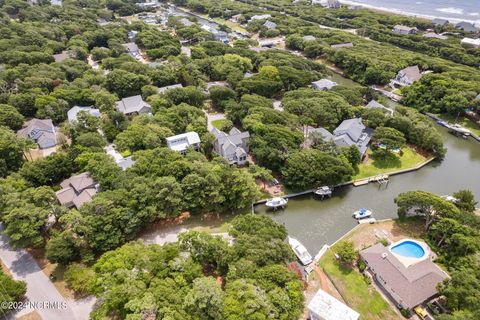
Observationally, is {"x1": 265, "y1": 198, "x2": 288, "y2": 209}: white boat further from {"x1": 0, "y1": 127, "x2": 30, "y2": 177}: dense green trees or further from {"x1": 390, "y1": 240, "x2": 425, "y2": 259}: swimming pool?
{"x1": 0, "y1": 127, "x2": 30, "y2": 177}: dense green trees

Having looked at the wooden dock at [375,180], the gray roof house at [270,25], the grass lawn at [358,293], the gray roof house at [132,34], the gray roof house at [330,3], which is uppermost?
the gray roof house at [330,3]

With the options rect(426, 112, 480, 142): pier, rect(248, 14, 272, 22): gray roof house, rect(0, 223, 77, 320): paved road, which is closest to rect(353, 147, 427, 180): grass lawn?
rect(426, 112, 480, 142): pier

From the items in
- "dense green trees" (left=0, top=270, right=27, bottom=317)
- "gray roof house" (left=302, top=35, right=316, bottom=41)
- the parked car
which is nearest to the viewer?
"dense green trees" (left=0, top=270, right=27, bottom=317)

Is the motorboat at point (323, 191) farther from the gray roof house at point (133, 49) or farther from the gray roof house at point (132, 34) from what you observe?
the gray roof house at point (132, 34)

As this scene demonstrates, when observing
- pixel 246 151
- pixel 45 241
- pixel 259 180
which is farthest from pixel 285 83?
pixel 45 241

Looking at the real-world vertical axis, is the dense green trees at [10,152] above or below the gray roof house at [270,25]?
below

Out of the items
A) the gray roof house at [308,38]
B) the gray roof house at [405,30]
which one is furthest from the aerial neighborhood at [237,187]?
the gray roof house at [405,30]

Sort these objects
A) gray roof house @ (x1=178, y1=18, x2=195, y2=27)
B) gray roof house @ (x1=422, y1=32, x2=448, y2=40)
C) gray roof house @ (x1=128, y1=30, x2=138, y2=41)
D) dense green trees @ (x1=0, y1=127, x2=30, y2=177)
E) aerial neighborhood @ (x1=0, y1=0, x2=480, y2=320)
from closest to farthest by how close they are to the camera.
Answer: aerial neighborhood @ (x1=0, y1=0, x2=480, y2=320) < dense green trees @ (x1=0, y1=127, x2=30, y2=177) < gray roof house @ (x1=422, y1=32, x2=448, y2=40) < gray roof house @ (x1=128, y1=30, x2=138, y2=41) < gray roof house @ (x1=178, y1=18, x2=195, y2=27)
